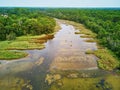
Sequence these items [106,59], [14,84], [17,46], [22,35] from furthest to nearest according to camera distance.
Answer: [22,35] → [17,46] → [106,59] → [14,84]

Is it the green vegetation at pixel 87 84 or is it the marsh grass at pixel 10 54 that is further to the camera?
the marsh grass at pixel 10 54

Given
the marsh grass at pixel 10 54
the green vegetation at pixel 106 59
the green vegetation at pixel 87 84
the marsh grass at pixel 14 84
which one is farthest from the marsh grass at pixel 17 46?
the green vegetation at pixel 87 84

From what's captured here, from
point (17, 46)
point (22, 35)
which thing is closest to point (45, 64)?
point (17, 46)

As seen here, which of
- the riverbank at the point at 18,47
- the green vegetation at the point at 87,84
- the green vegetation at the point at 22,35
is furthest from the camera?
the green vegetation at the point at 22,35

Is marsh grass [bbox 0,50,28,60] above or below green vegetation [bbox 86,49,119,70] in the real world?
below

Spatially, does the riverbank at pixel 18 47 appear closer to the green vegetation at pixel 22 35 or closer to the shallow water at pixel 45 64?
the green vegetation at pixel 22 35

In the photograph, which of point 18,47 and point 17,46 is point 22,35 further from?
point 18,47

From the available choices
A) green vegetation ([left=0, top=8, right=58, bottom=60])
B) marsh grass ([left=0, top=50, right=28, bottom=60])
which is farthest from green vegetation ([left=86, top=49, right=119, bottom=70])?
marsh grass ([left=0, top=50, right=28, bottom=60])

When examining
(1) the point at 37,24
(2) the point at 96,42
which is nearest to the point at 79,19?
(1) the point at 37,24

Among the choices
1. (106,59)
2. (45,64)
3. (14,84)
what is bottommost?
(14,84)

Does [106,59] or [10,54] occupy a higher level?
[106,59]

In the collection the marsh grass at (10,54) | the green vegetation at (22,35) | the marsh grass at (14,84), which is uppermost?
the green vegetation at (22,35)

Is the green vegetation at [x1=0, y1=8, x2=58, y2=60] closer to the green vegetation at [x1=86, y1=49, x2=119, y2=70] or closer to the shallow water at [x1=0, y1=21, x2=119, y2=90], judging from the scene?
the shallow water at [x1=0, y1=21, x2=119, y2=90]
